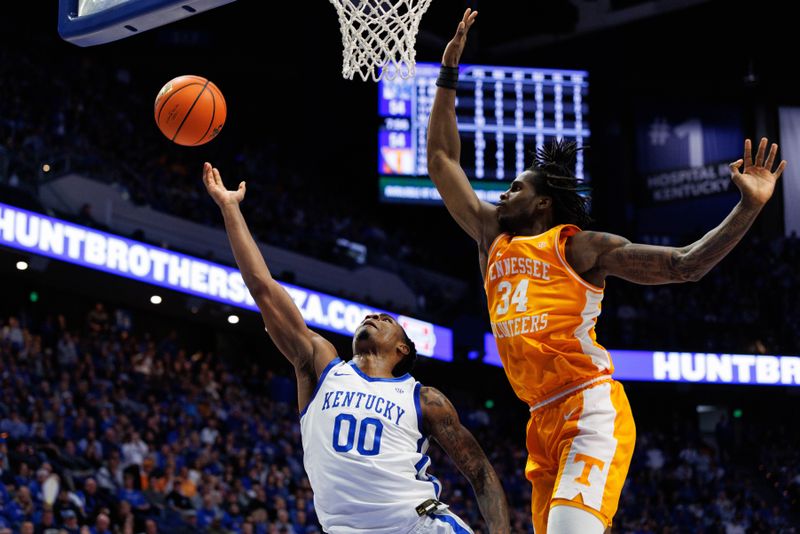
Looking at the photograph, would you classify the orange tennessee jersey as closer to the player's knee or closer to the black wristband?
the player's knee

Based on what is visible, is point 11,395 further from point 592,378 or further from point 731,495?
point 731,495

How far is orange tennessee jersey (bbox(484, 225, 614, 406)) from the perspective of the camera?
414 centimetres

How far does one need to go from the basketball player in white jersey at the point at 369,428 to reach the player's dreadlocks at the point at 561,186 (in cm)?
84

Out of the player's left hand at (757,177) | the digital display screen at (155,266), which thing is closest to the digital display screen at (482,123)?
the digital display screen at (155,266)

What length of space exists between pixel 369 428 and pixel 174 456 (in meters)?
9.63

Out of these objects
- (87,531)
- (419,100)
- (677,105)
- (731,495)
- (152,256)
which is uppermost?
(677,105)

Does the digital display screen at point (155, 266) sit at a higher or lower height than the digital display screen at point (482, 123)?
lower

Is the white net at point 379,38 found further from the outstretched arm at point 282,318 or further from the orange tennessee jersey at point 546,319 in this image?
the orange tennessee jersey at point 546,319

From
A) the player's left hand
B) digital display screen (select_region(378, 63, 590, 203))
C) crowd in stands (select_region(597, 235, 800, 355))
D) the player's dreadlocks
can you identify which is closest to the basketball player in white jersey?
the player's dreadlocks

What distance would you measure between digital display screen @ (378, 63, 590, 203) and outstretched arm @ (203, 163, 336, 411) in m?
14.6

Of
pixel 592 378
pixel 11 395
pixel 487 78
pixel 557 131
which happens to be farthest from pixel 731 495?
pixel 592 378

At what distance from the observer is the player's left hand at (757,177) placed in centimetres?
373

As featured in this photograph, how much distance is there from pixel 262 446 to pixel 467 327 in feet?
18.4

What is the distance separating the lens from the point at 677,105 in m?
26.8
